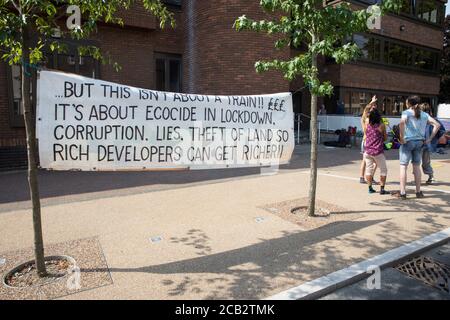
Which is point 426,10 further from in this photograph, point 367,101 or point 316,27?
point 316,27

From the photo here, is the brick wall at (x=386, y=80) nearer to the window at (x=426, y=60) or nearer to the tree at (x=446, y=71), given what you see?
the window at (x=426, y=60)

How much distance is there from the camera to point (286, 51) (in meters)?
13.3

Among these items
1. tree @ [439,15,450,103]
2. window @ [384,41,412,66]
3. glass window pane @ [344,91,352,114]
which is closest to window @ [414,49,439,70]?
window @ [384,41,412,66]

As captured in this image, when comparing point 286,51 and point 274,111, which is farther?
point 286,51

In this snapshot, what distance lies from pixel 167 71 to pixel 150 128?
10359 millimetres

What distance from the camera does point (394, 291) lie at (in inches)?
136

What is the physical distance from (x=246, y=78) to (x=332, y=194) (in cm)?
676

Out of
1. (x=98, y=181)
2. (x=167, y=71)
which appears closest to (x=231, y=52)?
(x=167, y=71)

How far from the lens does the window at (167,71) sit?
14.1 metres

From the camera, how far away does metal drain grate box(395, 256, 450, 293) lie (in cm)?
362

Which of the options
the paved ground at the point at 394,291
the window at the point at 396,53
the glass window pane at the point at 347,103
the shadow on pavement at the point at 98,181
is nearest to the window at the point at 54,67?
the shadow on pavement at the point at 98,181

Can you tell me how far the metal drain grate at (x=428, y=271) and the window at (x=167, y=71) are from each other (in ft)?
38.7

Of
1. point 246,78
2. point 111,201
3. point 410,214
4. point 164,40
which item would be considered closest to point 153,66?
point 164,40
